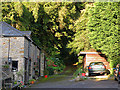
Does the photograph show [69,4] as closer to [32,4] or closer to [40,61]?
[32,4]

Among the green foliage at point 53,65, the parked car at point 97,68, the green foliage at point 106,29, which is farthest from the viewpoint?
the green foliage at point 53,65

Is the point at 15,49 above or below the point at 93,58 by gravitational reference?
above

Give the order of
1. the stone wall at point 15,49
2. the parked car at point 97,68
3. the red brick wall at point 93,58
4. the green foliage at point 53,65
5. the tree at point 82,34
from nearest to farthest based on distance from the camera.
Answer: the stone wall at point 15,49 → the parked car at point 97,68 → the red brick wall at point 93,58 → the tree at point 82,34 → the green foliage at point 53,65

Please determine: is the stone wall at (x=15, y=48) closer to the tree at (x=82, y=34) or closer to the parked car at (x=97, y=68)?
the parked car at (x=97, y=68)

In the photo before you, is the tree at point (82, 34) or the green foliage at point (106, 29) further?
the tree at point (82, 34)

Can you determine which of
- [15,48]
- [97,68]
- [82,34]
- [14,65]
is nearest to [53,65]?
[82,34]

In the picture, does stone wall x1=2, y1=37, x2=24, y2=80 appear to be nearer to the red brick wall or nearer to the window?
the window

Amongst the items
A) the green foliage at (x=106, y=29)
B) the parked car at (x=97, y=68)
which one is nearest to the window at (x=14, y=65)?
the parked car at (x=97, y=68)

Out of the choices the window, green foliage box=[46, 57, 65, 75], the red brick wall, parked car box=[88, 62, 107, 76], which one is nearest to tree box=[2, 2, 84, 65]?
green foliage box=[46, 57, 65, 75]

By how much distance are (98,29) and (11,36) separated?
1120 centimetres

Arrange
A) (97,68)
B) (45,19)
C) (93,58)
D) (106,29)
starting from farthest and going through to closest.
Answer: (45,19) < (93,58) < (106,29) < (97,68)

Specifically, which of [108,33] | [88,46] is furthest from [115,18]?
[88,46]

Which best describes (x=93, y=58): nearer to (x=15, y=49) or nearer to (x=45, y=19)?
(x=45, y=19)

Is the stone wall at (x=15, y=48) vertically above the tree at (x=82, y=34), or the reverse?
the tree at (x=82, y=34)
